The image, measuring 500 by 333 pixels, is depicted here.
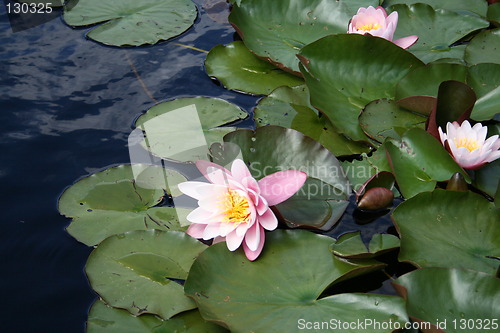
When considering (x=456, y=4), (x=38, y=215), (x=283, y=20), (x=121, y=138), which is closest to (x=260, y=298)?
(x=38, y=215)

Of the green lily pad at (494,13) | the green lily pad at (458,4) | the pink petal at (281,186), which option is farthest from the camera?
the green lily pad at (458,4)

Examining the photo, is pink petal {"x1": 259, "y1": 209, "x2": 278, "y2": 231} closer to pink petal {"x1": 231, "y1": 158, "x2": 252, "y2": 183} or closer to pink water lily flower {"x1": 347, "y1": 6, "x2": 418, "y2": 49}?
pink petal {"x1": 231, "y1": 158, "x2": 252, "y2": 183}

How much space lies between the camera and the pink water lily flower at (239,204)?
156 centimetres

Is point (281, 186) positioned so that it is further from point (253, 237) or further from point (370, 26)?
point (370, 26)

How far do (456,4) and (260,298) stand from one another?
2111 mm

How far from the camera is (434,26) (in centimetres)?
257

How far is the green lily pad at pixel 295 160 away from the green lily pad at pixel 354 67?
373 millimetres

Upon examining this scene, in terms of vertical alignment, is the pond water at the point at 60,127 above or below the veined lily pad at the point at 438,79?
below

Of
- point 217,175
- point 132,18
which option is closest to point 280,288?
point 217,175

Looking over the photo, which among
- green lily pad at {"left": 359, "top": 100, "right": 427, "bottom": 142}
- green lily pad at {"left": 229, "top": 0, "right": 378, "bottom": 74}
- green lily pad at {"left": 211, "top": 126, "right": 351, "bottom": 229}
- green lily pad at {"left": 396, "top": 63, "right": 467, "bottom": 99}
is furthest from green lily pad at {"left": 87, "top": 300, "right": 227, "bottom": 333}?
green lily pad at {"left": 229, "top": 0, "right": 378, "bottom": 74}

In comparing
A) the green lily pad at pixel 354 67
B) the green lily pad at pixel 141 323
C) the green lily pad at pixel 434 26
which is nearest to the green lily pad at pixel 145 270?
the green lily pad at pixel 141 323

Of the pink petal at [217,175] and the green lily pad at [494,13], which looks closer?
the pink petal at [217,175]

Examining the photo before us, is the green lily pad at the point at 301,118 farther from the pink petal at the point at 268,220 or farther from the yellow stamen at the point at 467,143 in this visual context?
the pink petal at the point at 268,220

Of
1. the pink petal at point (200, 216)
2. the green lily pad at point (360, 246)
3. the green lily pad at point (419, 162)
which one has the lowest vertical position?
the green lily pad at point (360, 246)
